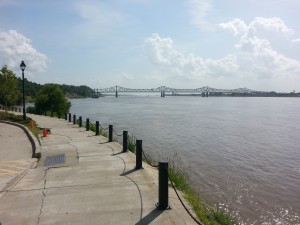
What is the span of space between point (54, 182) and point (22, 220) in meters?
2.73

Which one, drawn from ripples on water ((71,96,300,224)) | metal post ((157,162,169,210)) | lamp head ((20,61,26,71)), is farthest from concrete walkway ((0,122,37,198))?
lamp head ((20,61,26,71))

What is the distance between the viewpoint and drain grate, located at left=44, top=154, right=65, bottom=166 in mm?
12325

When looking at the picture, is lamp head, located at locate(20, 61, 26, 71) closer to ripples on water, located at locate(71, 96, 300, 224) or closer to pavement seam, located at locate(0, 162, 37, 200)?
ripples on water, located at locate(71, 96, 300, 224)

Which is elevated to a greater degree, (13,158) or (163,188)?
(163,188)

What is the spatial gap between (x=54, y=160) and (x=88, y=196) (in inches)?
193

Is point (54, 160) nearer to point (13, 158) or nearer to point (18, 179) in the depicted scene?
point (13, 158)

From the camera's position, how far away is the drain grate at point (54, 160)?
12325 millimetres

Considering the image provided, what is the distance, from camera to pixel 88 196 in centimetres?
839

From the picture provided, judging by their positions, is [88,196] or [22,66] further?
[22,66]

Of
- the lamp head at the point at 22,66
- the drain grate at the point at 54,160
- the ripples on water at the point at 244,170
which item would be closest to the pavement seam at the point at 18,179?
the drain grate at the point at 54,160

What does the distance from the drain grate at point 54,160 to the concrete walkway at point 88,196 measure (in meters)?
0.18

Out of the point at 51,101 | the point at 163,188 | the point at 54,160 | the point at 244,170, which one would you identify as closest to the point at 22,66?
the point at 54,160

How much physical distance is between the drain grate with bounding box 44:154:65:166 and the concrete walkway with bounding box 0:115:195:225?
0.59 ft

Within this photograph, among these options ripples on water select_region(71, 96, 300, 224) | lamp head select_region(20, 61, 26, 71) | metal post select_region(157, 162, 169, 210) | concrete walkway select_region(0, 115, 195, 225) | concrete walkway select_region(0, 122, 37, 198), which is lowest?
ripples on water select_region(71, 96, 300, 224)
